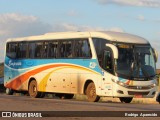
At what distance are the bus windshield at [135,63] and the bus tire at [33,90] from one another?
742cm

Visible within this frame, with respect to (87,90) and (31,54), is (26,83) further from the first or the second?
(87,90)

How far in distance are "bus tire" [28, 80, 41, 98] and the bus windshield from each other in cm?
742

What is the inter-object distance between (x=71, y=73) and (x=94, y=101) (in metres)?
2.21

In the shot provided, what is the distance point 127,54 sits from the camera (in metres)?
→ 26.5

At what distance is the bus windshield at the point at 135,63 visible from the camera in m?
26.2

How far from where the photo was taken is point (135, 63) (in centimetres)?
2644

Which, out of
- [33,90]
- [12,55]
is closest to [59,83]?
[33,90]

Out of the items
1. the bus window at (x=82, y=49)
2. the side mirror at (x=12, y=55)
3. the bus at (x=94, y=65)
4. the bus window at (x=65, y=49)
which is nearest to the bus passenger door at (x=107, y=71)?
the bus at (x=94, y=65)

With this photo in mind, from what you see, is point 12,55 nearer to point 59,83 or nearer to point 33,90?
point 33,90

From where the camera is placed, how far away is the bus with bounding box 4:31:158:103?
86.1 ft

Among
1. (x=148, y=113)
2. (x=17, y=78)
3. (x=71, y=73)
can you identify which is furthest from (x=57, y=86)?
(x=148, y=113)

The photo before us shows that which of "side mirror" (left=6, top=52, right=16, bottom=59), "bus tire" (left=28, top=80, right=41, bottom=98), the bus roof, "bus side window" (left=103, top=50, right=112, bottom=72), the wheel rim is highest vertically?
the bus roof

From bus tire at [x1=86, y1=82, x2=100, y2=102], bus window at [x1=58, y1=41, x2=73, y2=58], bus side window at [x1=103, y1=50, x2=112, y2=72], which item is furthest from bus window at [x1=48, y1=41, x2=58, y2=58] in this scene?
bus side window at [x1=103, y1=50, x2=112, y2=72]

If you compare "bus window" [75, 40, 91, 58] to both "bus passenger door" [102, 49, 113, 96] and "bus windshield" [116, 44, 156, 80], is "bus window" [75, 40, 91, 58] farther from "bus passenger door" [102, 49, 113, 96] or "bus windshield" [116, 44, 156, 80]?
"bus windshield" [116, 44, 156, 80]
